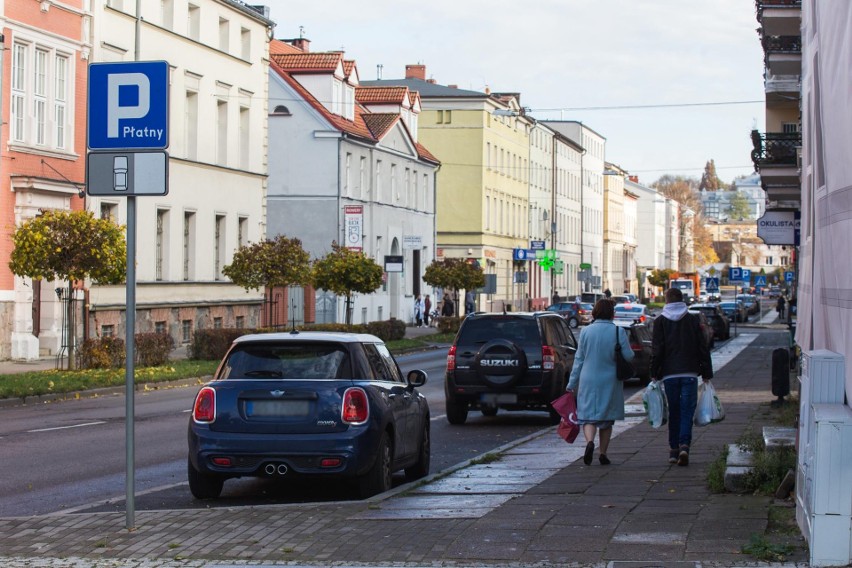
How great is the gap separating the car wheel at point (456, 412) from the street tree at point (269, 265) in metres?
20.3

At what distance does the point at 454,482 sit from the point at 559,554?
382 cm

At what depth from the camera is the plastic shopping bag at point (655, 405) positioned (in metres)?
13.1

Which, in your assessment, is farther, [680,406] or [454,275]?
[454,275]

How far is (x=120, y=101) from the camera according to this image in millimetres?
9086

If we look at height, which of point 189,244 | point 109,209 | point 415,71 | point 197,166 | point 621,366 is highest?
point 415,71

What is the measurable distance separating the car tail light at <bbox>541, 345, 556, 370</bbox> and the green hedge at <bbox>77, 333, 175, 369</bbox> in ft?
42.0

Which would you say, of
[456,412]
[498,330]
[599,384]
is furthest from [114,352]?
[599,384]


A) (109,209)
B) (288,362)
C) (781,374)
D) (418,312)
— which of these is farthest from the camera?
(418,312)

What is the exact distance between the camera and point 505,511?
32.6 ft

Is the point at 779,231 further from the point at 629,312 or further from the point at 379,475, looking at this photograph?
the point at 379,475

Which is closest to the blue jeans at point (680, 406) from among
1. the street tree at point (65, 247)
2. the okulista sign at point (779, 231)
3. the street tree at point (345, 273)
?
the street tree at point (65, 247)

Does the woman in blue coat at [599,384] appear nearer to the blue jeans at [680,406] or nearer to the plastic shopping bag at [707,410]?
the blue jeans at [680,406]

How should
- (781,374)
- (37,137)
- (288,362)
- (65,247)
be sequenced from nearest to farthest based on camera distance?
(288,362), (781,374), (65,247), (37,137)

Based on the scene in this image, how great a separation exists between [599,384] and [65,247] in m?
17.2
